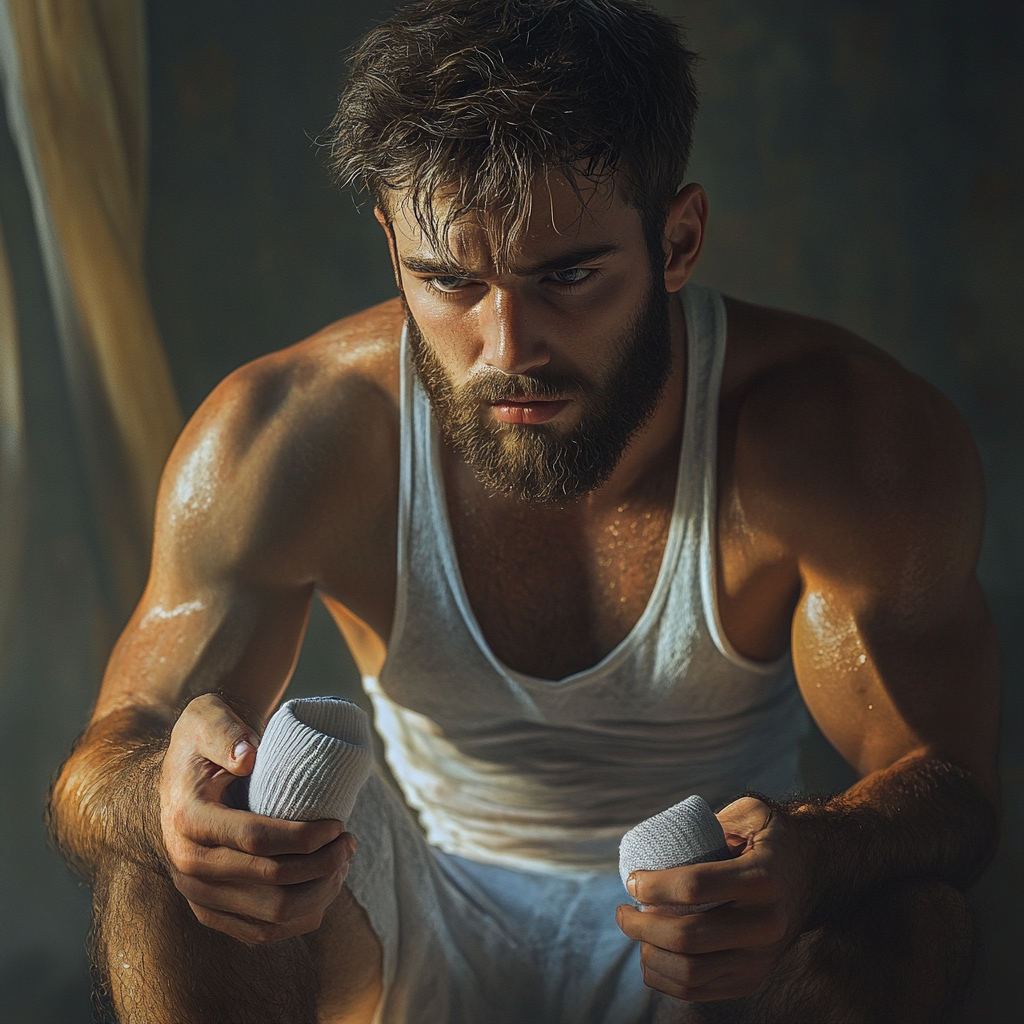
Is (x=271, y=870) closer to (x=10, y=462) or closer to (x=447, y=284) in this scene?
(x=447, y=284)

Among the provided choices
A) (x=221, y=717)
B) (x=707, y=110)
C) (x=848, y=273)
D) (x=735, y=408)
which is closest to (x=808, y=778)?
(x=848, y=273)

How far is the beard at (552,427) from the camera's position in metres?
0.85

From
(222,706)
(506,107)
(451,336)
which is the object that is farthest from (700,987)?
(506,107)

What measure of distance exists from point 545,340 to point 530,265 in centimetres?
6

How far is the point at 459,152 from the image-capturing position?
76 cm

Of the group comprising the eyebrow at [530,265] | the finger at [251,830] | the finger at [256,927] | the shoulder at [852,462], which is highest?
the eyebrow at [530,265]

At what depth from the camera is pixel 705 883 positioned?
71cm

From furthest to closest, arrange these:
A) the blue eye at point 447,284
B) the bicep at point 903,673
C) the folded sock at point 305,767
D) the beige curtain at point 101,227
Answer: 1. the beige curtain at point 101,227
2. the bicep at point 903,673
3. the blue eye at point 447,284
4. the folded sock at point 305,767

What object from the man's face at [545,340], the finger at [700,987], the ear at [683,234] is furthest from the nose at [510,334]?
the finger at [700,987]

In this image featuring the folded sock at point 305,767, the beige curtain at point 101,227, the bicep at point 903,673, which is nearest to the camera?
the folded sock at point 305,767

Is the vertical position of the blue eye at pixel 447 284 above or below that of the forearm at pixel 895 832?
above

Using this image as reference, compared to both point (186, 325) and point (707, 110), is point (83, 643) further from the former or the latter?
point (707, 110)

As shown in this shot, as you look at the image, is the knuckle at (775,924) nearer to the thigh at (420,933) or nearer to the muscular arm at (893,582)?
the muscular arm at (893,582)

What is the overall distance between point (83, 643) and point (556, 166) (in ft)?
3.34
